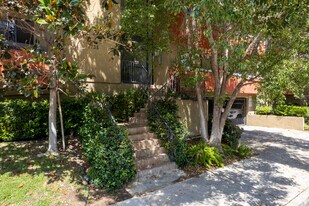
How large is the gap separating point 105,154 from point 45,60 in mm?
2311

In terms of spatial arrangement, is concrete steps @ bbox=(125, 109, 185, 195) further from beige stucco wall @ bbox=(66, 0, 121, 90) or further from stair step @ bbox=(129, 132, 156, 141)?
beige stucco wall @ bbox=(66, 0, 121, 90)

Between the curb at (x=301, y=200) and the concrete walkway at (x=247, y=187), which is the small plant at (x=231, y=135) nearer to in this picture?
the concrete walkway at (x=247, y=187)

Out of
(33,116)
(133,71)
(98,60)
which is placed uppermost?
(98,60)

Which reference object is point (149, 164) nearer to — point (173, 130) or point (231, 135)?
point (173, 130)

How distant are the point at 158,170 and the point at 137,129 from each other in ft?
5.07

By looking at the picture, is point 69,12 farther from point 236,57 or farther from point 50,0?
point 236,57

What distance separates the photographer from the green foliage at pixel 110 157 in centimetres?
453

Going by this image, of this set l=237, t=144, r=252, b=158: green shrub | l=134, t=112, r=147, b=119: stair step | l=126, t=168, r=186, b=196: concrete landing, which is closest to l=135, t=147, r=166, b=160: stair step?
l=126, t=168, r=186, b=196: concrete landing

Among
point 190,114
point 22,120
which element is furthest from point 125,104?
point 22,120

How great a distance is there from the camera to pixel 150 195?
4449mm

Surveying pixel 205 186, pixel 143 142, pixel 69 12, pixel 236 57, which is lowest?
pixel 205 186

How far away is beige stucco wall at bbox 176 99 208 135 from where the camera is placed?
327 inches

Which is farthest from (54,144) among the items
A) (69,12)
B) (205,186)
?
(205,186)

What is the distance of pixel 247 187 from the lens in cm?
497
